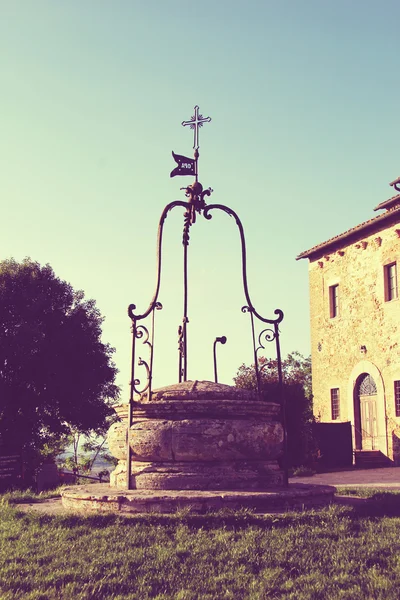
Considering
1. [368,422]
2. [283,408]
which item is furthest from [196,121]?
[368,422]

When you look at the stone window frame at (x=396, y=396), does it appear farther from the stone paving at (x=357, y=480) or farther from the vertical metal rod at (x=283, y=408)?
the vertical metal rod at (x=283, y=408)

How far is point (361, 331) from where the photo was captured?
21078 mm

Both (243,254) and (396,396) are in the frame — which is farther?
(396,396)

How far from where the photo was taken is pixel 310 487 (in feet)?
21.3

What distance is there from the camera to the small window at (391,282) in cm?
1989

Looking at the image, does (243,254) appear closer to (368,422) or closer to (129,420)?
(129,420)

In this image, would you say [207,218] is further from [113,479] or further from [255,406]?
[113,479]

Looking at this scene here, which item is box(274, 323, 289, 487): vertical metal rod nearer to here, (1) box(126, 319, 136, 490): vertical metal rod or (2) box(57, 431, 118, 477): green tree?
(1) box(126, 319, 136, 490): vertical metal rod

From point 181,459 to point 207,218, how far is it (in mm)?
3010

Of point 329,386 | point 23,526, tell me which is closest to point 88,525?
point 23,526

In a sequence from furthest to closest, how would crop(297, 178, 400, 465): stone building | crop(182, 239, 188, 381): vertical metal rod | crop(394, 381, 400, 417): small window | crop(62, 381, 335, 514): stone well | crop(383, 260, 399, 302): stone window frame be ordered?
crop(383, 260, 399, 302): stone window frame → crop(297, 178, 400, 465): stone building → crop(394, 381, 400, 417): small window → crop(182, 239, 188, 381): vertical metal rod → crop(62, 381, 335, 514): stone well

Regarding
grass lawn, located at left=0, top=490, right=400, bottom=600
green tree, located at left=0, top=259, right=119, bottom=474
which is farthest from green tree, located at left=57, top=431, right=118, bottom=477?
grass lawn, located at left=0, top=490, right=400, bottom=600

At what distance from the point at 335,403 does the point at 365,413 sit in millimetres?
1846

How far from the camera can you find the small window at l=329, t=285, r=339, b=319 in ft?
75.1
